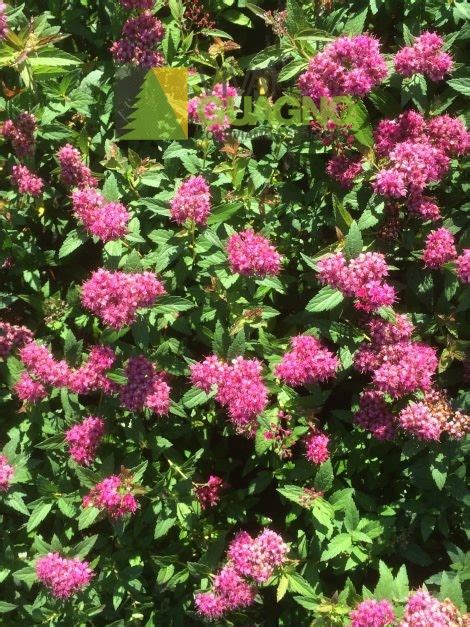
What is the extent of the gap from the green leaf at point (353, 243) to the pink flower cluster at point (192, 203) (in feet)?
2.00

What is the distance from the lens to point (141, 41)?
282 centimetres

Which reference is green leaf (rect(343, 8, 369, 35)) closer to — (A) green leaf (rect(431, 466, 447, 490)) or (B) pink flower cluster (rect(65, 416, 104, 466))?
(A) green leaf (rect(431, 466, 447, 490))

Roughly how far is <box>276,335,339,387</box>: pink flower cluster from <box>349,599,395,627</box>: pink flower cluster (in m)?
0.96

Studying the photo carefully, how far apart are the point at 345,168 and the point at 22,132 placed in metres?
1.58

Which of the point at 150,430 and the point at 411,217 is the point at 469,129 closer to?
the point at 411,217

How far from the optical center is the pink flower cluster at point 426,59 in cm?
254

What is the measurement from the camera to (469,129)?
2.73m

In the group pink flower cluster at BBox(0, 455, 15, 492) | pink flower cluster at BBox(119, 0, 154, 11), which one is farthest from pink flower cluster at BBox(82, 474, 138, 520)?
pink flower cluster at BBox(119, 0, 154, 11)

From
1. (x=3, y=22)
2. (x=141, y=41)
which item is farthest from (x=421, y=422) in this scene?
(x=3, y=22)

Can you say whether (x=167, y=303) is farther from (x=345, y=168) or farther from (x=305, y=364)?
(x=345, y=168)

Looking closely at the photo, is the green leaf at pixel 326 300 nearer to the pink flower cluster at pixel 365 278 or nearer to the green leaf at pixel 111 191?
the pink flower cluster at pixel 365 278

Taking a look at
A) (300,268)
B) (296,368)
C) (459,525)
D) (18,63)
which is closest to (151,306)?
(296,368)

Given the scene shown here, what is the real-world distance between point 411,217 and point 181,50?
57.2 inches

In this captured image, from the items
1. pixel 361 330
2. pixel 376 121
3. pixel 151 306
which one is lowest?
Answer: pixel 361 330
